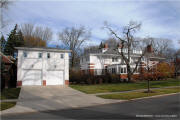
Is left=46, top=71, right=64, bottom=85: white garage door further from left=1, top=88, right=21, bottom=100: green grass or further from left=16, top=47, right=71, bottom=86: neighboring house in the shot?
left=1, top=88, right=21, bottom=100: green grass

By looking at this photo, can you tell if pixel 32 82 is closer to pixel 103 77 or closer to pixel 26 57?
pixel 26 57

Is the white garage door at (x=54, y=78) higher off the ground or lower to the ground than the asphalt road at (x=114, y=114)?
higher

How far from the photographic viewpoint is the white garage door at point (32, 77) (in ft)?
70.9

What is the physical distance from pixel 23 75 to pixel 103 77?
527 inches

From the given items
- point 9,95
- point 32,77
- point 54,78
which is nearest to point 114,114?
point 9,95

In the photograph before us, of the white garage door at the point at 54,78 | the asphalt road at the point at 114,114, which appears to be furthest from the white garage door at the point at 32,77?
the asphalt road at the point at 114,114

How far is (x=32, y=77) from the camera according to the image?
22.0m

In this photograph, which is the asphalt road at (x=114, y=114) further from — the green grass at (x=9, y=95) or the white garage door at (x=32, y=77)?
the white garage door at (x=32, y=77)

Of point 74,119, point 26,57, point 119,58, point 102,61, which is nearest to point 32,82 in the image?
point 26,57

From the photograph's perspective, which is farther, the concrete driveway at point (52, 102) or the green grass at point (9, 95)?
the green grass at point (9, 95)

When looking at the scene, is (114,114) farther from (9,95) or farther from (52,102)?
(9,95)

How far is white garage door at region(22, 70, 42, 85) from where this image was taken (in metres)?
21.6

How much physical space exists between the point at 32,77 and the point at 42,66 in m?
2.08

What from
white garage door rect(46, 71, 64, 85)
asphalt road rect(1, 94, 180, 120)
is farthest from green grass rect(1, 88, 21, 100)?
asphalt road rect(1, 94, 180, 120)
